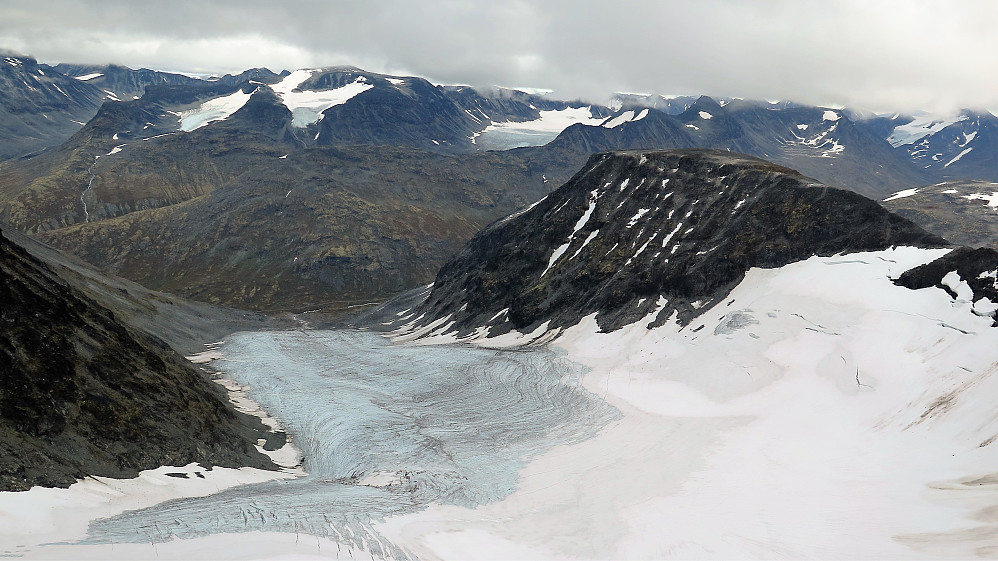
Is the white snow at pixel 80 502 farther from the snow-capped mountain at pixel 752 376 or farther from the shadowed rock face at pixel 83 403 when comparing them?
the snow-capped mountain at pixel 752 376

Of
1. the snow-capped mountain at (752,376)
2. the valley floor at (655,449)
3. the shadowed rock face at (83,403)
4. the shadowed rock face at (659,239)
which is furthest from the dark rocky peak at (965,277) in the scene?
the shadowed rock face at (83,403)

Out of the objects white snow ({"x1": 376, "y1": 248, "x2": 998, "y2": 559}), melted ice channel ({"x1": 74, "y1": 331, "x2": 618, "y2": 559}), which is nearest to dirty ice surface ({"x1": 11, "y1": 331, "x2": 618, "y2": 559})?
melted ice channel ({"x1": 74, "y1": 331, "x2": 618, "y2": 559})

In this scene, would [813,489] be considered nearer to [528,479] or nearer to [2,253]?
[528,479]

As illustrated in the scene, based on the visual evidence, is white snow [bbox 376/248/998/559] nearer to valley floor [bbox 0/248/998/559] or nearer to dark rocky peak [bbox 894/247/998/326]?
valley floor [bbox 0/248/998/559]

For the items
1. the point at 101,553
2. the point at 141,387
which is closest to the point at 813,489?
the point at 101,553

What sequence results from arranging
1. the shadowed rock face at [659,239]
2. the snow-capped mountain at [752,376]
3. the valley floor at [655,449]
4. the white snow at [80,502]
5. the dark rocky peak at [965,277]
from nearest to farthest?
the white snow at [80,502] < the valley floor at [655,449] < the snow-capped mountain at [752,376] < the dark rocky peak at [965,277] < the shadowed rock face at [659,239]

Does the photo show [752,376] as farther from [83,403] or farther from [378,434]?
[83,403]
